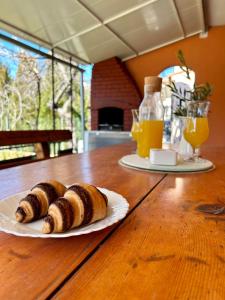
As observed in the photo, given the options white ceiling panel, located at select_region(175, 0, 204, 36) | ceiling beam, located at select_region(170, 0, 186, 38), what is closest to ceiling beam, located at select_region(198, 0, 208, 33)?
white ceiling panel, located at select_region(175, 0, 204, 36)

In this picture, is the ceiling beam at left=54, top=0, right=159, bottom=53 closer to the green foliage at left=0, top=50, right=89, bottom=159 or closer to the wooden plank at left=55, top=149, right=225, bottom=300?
the green foliage at left=0, top=50, right=89, bottom=159

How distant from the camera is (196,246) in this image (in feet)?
1.31

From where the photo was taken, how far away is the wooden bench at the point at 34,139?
1.52 m

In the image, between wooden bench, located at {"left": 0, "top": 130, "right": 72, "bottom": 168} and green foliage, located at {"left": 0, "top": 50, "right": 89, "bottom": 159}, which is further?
green foliage, located at {"left": 0, "top": 50, "right": 89, "bottom": 159}

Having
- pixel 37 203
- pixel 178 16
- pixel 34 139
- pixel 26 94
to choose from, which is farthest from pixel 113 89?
pixel 37 203

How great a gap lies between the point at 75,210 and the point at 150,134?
2.63 ft

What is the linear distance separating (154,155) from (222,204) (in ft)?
1.34

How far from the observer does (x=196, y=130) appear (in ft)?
3.53

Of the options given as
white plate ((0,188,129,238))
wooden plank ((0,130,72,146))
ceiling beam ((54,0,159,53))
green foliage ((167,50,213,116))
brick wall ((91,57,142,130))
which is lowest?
white plate ((0,188,129,238))

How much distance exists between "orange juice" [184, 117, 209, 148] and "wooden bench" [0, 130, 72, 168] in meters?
0.88

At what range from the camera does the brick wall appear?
5.60 metres

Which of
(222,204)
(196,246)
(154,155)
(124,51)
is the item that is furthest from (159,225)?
(124,51)

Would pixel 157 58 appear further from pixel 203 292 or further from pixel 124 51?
pixel 203 292

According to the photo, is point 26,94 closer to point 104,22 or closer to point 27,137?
point 104,22
